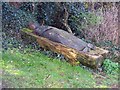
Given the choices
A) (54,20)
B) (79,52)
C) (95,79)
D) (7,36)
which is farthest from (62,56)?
(54,20)

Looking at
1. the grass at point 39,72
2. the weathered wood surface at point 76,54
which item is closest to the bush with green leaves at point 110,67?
the weathered wood surface at point 76,54

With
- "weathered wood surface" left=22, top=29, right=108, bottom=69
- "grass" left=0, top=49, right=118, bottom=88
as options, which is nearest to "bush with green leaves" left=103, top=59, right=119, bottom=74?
"weathered wood surface" left=22, top=29, right=108, bottom=69

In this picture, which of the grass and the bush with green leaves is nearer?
the grass

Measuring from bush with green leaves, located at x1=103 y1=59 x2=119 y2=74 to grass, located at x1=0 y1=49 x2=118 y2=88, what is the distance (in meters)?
0.59

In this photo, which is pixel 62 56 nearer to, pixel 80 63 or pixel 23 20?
pixel 80 63

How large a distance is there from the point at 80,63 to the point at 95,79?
692 mm

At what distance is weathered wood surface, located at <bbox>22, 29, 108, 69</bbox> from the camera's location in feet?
20.3

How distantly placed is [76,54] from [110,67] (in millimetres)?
926

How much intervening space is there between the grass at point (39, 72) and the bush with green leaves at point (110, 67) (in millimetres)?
593

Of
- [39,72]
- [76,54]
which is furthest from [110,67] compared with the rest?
[39,72]

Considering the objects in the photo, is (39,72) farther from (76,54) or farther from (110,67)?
(110,67)

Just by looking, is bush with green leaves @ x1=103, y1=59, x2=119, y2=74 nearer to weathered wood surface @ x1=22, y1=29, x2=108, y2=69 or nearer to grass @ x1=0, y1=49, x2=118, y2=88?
weathered wood surface @ x1=22, y1=29, x2=108, y2=69

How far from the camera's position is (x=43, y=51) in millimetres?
6828

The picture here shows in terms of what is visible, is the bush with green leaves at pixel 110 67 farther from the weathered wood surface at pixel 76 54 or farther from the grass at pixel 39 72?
the grass at pixel 39 72
